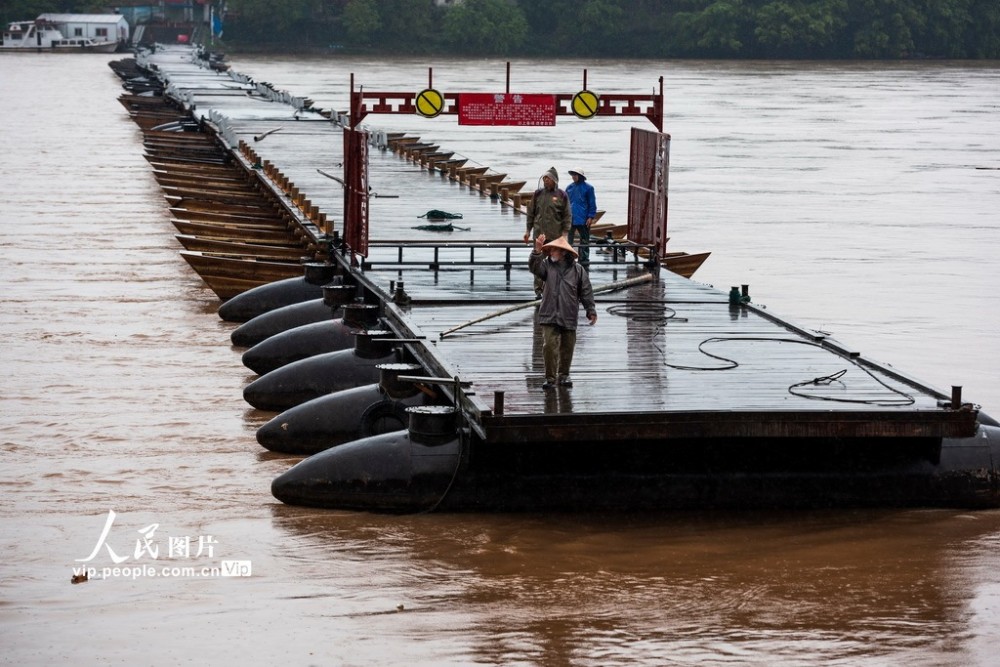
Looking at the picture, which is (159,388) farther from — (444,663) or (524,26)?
(524,26)

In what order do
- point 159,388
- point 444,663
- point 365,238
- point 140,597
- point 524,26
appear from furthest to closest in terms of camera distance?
1. point 524,26
2. point 365,238
3. point 159,388
4. point 140,597
5. point 444,663

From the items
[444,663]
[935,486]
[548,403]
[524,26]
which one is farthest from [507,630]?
[524,26]

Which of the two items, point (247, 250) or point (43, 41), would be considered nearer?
point (247, 250)

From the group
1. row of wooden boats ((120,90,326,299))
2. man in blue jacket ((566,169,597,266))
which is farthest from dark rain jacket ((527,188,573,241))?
row of wooden boats ((120,90,326,299))

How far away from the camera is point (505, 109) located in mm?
21906

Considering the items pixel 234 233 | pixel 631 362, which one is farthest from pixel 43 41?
pixel 631 362

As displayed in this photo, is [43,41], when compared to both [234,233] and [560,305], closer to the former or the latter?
[234,233]

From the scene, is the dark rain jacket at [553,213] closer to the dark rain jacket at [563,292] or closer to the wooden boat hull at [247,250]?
the dark rain jacket at [563,292]

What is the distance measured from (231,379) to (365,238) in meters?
2.90

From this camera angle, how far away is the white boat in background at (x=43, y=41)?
153 m

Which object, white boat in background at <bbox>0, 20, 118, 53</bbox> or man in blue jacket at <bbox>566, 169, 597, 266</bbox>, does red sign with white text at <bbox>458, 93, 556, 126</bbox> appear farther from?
white boat in background at <bbox>0, 20, 118, 53</bbox>

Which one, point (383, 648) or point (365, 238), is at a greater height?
point (365, 238)

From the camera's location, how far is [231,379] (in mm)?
21328

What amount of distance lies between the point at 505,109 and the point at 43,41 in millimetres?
141572
